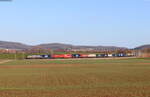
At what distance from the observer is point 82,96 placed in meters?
18.8

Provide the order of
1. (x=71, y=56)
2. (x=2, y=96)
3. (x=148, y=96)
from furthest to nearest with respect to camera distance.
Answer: (x=71, y=56)
(x=2, y=96)
(x=148, y=96)

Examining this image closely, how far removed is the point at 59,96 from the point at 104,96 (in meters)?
2.68

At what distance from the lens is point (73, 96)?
1883 cm

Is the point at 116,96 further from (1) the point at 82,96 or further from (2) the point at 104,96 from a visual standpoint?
(1) the point at 82,96

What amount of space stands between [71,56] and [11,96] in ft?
447

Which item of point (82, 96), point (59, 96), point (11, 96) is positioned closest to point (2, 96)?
point (11, 96)

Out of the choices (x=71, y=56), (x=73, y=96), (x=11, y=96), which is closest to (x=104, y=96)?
(x=73, y=96)

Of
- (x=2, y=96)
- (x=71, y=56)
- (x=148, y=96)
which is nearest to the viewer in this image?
(x=148, y=96)

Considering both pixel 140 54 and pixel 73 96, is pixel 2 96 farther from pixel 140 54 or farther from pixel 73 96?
pixel 140 54

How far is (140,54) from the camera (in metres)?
160

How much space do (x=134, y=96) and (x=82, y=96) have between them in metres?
3.04

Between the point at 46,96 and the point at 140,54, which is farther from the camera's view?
the point at 140,54

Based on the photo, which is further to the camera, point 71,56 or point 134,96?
point 71,56

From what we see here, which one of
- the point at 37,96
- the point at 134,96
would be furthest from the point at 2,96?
the point at 134,96
